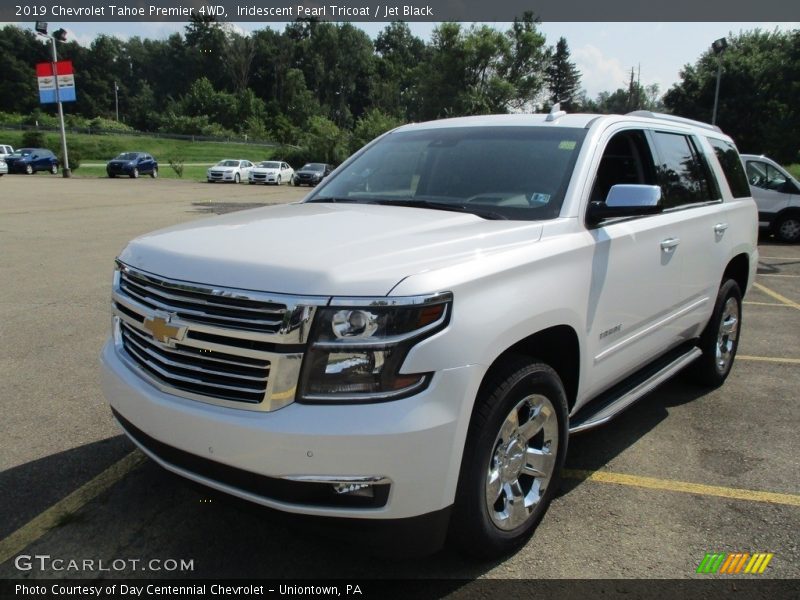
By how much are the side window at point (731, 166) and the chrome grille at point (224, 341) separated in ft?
13.7

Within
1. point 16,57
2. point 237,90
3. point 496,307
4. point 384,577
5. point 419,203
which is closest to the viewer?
point 496,307

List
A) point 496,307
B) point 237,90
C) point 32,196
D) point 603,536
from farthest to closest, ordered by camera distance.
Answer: point 237,90 → point 32,196 → point 603,536 → point 496,307

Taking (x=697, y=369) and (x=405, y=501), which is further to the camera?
(x=697, y=369)

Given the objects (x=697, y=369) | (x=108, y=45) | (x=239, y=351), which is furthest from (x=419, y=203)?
(x=108, y=45)

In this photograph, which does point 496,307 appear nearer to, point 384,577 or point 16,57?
point 384,577

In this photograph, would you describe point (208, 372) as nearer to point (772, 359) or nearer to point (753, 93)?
point (772, 359)

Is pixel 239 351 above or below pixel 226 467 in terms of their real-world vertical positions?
above

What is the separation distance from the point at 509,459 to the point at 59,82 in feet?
147

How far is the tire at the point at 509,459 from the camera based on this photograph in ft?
8.25

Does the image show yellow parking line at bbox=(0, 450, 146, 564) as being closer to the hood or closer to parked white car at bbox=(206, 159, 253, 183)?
the hood

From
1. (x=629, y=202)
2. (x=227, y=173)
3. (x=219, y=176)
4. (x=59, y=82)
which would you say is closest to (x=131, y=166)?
(x=219, y=176)

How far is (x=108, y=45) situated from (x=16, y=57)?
2328 cm

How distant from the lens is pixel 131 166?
138 feet

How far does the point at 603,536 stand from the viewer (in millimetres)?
3080
